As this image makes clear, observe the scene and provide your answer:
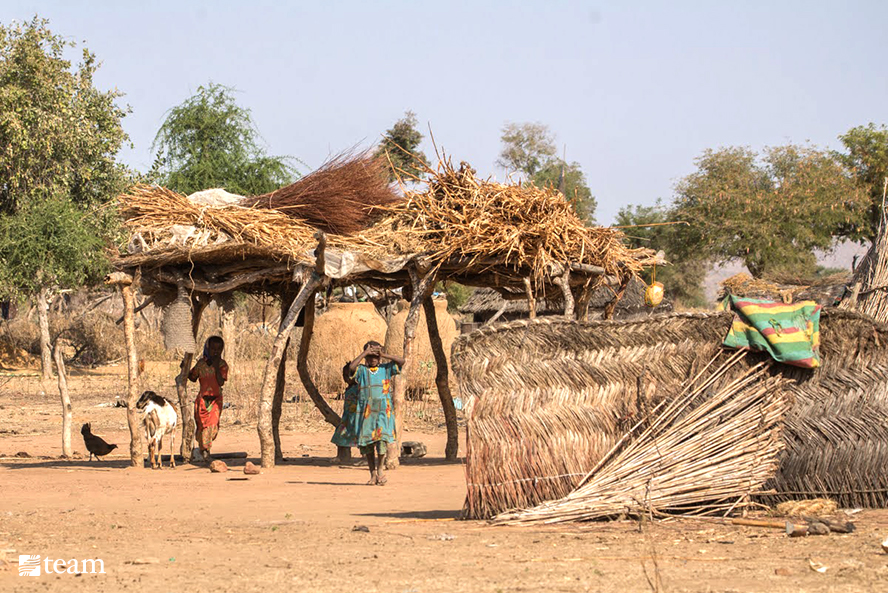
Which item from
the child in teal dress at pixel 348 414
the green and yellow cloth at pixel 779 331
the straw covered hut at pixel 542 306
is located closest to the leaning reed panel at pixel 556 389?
the green and yellow cloth at pixel 779 331

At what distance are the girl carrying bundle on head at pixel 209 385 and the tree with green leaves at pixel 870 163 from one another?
28528mm

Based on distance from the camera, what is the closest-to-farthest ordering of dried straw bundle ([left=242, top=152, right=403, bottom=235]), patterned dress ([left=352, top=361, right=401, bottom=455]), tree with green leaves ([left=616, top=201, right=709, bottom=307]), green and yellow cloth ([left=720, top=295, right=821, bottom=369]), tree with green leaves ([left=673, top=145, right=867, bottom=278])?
green and yellow cloth ([left=720, top=295, right=821, bottom=369]) < patterned dress ([left=352, top=361, right=401, bottom=455]) < dried straw bundle ([left=242, top=152, right=403, bottom=235]) < tree with green leaves ([left=673, top=145, right=867, bottom=278]) < tree with green leaves ([left=616, top=201, right=709, bottom=307])

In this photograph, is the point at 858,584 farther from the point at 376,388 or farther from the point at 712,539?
the point at 376,388

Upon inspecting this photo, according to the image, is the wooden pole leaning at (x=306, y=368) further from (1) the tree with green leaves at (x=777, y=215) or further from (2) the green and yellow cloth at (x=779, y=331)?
(1) the tree with green leaves at (x=777, y=215)

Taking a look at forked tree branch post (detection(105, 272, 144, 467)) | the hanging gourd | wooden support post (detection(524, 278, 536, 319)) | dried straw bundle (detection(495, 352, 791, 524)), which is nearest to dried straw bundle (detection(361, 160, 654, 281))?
wooden support post (detection(524, 278, 536, 319))

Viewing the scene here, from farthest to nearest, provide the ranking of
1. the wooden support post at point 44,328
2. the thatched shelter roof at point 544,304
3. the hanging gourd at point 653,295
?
1. the thatched shelter roof at point 544,304
2. the wooden support post at point 44,328
3. the hanging gourd at point 653,295

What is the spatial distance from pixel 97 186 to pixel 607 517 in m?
20.0

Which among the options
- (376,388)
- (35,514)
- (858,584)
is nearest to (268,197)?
(376,388)

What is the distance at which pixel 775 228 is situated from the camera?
116ft

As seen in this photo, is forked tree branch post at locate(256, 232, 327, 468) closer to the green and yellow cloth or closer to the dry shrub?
the green and yellow cloth

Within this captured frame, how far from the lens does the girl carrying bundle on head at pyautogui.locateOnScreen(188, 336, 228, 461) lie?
11.9 metres

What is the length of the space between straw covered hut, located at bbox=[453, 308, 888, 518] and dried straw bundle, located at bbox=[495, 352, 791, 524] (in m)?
Result: 0.13

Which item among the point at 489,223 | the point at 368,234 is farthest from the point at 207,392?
the point at 489,223

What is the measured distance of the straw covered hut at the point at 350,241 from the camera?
1084 centimetres
